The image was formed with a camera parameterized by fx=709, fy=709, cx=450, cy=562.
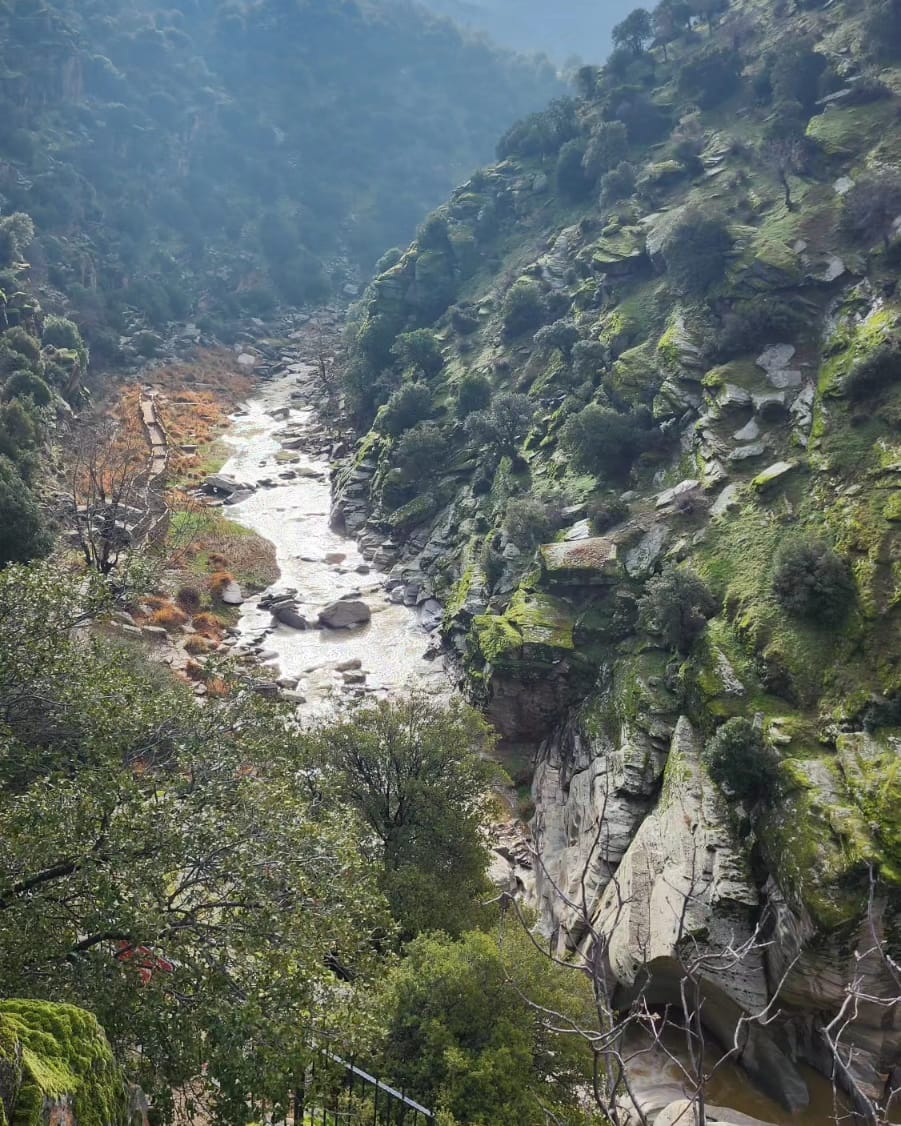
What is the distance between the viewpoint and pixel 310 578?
43906mm

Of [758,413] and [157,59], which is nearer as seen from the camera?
[758,413]

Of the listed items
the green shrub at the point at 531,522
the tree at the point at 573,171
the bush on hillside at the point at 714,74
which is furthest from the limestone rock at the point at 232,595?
the bush on hillside at the point at 714,74

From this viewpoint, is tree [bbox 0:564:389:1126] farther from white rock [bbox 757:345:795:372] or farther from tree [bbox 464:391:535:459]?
tree [bbox 464:391:535:459]

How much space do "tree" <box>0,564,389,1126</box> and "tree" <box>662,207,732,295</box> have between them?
3577 cm

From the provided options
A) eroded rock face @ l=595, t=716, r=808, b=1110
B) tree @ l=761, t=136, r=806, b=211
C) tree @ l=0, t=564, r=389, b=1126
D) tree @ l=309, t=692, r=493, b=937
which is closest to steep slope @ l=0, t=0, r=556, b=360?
tree @ l=761, t=136, r=806, b=211

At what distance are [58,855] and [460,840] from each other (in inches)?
475

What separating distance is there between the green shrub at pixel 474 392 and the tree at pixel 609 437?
14.5 metres

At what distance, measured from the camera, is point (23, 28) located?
297ft

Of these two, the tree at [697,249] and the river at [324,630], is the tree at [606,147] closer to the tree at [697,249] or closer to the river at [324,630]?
the tree at [697,249]

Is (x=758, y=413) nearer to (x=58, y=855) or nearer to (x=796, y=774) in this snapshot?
(x=796, y=774)

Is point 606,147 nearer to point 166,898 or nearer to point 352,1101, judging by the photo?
point 166,898

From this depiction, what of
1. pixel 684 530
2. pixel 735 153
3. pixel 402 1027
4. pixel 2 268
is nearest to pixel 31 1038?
pixel 402 1027

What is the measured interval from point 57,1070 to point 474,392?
45.4 meters

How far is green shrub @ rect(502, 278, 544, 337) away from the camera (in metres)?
50.0
